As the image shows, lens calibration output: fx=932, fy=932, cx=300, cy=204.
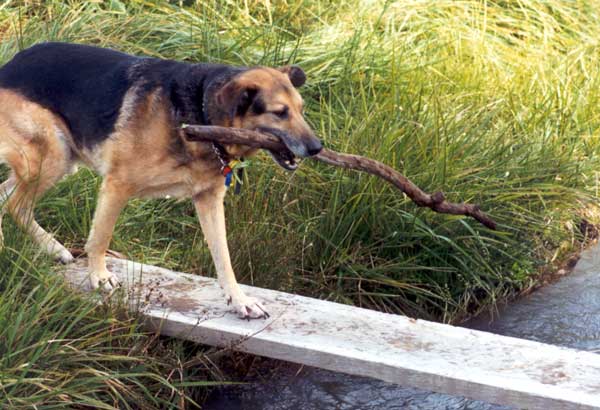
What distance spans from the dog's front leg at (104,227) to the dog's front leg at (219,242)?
1.17 ft

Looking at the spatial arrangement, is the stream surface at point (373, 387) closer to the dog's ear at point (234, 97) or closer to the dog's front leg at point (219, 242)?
the dog's front leg at point (219, 242)

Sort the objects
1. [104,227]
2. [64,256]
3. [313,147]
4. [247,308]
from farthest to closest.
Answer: [64,256], [104,227], [247,308], [313,147]

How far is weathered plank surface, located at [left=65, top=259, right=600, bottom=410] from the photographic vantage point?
140 inches

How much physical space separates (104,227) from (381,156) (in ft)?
5.76

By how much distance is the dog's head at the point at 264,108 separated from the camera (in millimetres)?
3959

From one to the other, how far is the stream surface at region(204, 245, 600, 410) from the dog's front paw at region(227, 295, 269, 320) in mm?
484

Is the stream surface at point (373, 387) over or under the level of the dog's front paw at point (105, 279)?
under

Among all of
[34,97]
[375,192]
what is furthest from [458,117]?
[34,97]

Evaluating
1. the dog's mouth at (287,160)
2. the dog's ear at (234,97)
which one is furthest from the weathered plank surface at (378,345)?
the dog's ear at (234,97)

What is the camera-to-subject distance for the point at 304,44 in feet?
22.7

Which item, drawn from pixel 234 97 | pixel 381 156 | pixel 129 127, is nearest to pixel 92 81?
pixel 129 127

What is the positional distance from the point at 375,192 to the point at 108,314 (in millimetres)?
1862

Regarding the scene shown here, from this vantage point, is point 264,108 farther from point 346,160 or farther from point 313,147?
point 346,160

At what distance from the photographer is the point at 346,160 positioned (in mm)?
3939
